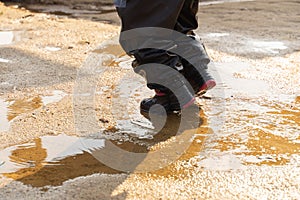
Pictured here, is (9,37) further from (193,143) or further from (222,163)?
(222,163)

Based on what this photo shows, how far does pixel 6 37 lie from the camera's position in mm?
3373

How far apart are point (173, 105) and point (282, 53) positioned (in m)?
1.21

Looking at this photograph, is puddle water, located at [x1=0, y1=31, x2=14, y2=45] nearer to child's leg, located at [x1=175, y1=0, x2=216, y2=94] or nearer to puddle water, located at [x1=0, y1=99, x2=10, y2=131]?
puddle water, located at [x1=0, y1=99, x2=10, y2=131]

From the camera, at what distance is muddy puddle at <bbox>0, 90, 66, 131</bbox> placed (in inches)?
77.0

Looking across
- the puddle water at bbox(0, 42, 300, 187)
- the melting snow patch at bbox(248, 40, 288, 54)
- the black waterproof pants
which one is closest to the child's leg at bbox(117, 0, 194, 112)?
the black waterproof pants

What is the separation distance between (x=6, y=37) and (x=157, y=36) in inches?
66.9

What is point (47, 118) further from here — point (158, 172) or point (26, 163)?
point (158, 172)

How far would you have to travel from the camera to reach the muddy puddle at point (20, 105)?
196 centimetres

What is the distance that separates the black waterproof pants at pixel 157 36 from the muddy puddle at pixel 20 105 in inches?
15.6

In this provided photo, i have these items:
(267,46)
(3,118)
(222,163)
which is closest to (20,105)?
(3,118)

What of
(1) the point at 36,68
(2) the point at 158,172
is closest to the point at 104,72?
(1) the point at 36,68

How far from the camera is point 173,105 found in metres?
2.03

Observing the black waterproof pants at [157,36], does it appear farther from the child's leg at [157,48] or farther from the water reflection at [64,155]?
the water reflection at [64,155]

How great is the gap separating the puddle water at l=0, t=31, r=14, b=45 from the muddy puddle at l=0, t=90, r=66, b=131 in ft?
3.63
